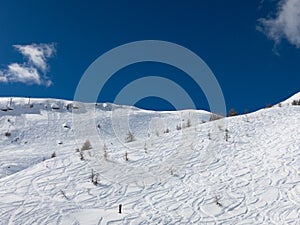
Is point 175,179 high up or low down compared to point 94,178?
down

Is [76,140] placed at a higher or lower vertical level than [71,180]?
higher

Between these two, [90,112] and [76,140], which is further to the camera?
[90,112]

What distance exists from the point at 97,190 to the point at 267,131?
20.7 feet

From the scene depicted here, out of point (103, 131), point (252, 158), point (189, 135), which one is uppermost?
point (103, 131)

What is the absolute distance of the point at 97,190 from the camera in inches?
325

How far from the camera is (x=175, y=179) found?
8.84m

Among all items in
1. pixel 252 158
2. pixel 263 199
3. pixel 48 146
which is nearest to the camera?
pixel 263 199

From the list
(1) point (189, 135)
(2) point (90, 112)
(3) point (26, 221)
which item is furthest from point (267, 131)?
(2) point (90, 112)

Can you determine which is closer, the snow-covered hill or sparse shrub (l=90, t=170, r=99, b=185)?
the snow-covered hill

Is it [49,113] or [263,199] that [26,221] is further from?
[49,113]

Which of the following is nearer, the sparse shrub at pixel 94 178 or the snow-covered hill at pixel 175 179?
the snow-covered hill at pixel 175 179

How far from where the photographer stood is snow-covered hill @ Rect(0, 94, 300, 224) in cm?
700

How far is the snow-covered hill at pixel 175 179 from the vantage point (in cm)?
700

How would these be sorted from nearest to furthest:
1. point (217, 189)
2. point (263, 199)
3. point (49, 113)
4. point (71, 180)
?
point (263, 199)
point (217, 189)
point (71, 180)
point (49, 113)
